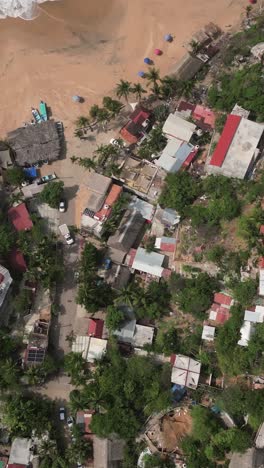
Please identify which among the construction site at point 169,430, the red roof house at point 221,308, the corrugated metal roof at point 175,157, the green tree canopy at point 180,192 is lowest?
the construction site at point 169,430

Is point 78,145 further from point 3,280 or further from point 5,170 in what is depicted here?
point 3,280

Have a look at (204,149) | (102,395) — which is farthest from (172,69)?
(102,395)

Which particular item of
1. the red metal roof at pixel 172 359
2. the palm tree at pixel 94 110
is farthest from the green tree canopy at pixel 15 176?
the red metal roof at pixel 172 359

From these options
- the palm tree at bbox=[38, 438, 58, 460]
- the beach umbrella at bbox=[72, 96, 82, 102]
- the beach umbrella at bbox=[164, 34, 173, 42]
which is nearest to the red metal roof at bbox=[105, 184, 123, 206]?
the beach umbrella at bbox=[72, 96, 82, 102]

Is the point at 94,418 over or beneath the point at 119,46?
beneath

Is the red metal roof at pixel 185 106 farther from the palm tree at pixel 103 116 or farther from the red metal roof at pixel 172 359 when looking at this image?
the red metal roof at pixel 172 359

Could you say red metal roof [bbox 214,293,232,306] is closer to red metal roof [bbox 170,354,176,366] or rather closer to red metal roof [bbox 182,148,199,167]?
red metal roof [bbox 170,354,176,366]
